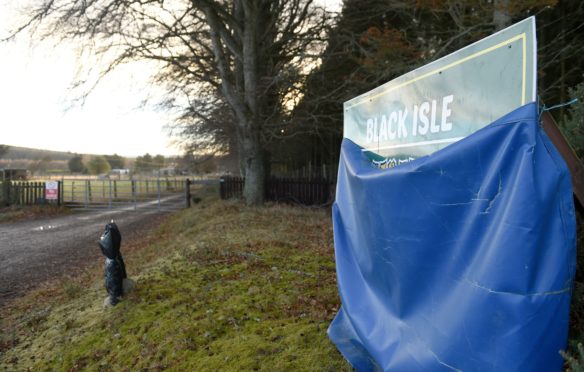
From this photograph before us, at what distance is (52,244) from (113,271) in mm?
7568

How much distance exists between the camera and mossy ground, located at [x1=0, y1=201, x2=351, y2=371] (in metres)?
3.42

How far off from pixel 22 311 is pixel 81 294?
796mm

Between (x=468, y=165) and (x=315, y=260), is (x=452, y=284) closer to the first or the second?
(x=468, y=165)

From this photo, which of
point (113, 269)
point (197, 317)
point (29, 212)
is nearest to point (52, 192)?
point (29, 212)

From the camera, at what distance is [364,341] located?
2.54 m

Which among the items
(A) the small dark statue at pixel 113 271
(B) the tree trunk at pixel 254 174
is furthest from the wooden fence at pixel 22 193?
(A) the small dark statue at pixel 113 271

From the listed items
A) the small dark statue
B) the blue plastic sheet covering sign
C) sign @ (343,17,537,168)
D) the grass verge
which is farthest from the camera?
the grass verge

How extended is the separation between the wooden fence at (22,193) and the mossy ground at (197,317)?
14.1 meters

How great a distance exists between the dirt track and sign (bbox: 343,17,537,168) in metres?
6.68

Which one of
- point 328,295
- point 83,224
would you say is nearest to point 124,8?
point 83,224

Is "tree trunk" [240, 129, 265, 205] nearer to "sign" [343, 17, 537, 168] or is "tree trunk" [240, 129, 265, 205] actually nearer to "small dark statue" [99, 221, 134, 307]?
"small dark statue" [99, 221, 134, 307]

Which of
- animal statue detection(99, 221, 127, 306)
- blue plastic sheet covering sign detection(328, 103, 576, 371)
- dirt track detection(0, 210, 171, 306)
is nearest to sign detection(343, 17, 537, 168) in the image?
blue plastic sheet covering sign detection(328, 103, 576, 371)

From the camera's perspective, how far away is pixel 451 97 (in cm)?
212

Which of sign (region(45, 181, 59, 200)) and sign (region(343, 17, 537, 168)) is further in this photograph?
sign (region(45, 181, 59, 200))
